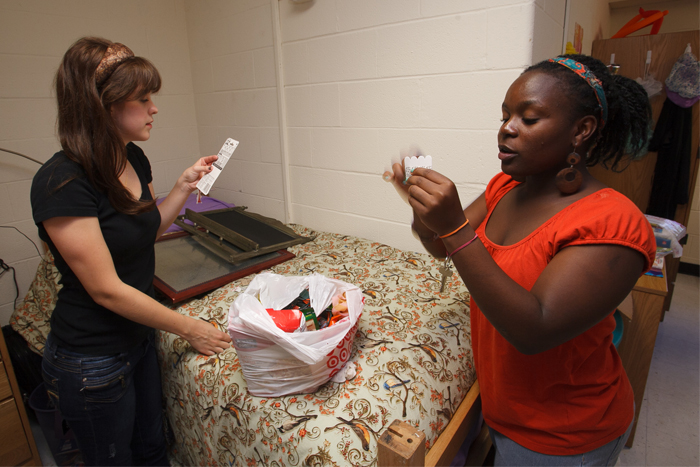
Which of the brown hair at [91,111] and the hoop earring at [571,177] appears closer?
the hoop earring at [571,177]

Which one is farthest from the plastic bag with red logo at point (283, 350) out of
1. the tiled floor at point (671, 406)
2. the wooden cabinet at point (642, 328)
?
the tiled floor at point (671, 406)

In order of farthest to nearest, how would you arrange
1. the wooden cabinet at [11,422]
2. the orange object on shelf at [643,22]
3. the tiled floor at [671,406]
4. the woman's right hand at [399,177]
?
1. the orange object on shelf at [643,22]
2. the tiled floor at [671,406]
3. the wooden cabinet at [11,422]
4. the woman's right hand at [399,177]

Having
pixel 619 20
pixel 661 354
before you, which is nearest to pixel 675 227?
pixel 661 354

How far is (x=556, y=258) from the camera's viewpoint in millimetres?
719

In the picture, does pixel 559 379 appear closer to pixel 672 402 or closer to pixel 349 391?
pixel 349 391

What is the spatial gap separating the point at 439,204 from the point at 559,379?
0.48 meters

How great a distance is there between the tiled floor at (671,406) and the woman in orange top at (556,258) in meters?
1.28

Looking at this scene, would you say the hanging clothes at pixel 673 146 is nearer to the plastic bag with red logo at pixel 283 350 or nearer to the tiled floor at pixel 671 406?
the tiled floor at pixel 671 406

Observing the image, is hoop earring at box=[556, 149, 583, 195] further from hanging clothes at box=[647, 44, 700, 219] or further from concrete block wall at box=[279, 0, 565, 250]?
hanging clothes at box=[647, 44, 700, 219]

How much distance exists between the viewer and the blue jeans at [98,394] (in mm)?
1093

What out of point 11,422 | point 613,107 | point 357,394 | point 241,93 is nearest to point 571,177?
point 613,107

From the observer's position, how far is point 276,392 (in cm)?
103

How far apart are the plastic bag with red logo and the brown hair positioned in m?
0.48

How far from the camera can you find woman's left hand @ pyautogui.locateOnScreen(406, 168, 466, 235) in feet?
2.43
